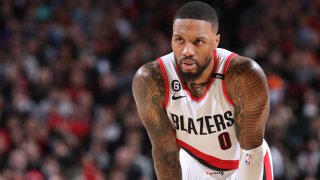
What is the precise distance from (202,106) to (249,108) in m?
0.42

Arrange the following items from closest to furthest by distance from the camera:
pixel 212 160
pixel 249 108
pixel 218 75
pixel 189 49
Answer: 1. pixel 189 49
2. pixel 249 108
3. pixel 218 75
4. pixel 212 160

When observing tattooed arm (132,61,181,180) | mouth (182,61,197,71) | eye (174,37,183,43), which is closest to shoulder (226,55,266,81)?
mouth (182,61,197,71)

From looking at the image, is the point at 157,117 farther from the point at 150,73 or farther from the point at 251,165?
the point at 251,165

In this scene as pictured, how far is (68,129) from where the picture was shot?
11242 mm

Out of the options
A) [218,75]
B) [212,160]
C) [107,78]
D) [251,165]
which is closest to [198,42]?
[218,75]

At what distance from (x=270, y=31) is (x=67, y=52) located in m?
3.70

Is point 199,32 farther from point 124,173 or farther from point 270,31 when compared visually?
point 270,31

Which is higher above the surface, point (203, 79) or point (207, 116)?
point (203, 79)

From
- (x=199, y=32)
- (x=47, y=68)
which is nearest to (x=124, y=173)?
(x=47, y=68)

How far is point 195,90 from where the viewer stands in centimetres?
501

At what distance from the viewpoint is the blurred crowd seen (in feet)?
34.9

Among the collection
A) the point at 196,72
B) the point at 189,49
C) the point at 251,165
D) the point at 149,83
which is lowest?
the point at 251,165

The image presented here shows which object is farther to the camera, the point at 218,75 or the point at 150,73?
the point at 150,73

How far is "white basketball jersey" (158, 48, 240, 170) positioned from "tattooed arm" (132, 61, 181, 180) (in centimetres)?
6
